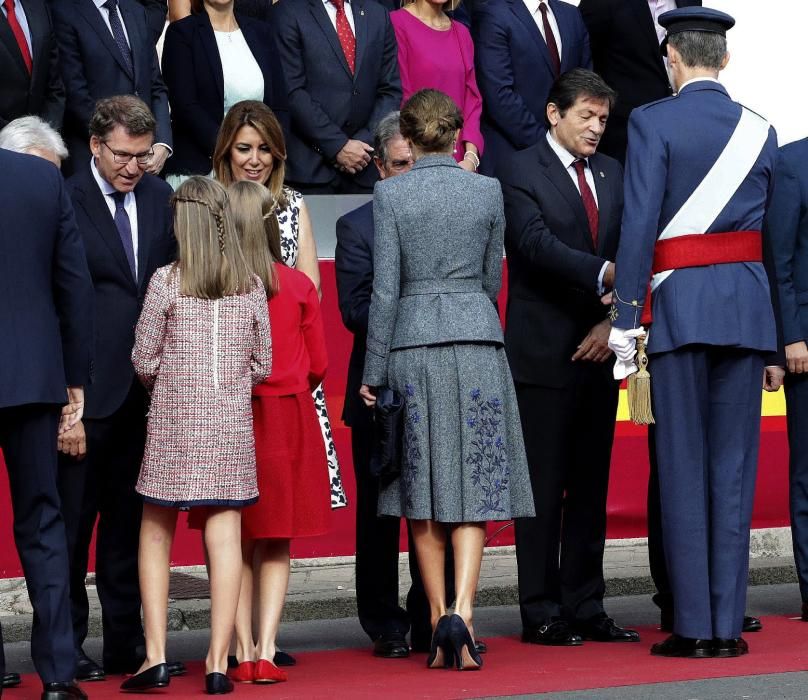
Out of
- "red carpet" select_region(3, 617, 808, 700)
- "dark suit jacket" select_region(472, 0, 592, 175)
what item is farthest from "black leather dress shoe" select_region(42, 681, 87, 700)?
"dark suit jacket" select_region(472, 0, 592, 175)

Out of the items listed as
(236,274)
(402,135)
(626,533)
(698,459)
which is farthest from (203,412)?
(626,533)

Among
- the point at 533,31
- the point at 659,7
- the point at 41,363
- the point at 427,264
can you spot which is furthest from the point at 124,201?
the point at 659,7

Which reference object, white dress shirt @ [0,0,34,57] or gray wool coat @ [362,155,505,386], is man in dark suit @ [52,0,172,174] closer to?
white dress shirt @ [0,0,34,57]

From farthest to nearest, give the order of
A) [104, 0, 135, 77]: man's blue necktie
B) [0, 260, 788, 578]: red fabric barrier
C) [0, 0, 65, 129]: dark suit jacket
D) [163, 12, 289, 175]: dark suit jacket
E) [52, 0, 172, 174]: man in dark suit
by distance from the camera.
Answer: [163, 12, 289, 175]: dark suit jacket
[0, 260, 788, 578]: red fabric barrier
[104, 0, 135, 77]: man's blue necktie
[52, 0, 172, 174]: man in dark suit
[0, 0, 65, 129]: dark suit jacket

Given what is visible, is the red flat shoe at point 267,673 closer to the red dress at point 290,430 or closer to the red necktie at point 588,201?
Answer: the red dress at point 290,430

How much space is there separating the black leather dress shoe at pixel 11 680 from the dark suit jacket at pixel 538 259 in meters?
2.18

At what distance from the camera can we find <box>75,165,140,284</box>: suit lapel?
250 inches

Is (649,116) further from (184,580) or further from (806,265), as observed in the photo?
(184,580)

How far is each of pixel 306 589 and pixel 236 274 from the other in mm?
2471

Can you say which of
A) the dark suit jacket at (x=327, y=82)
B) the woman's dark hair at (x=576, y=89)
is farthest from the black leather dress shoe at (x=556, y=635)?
the dark suit jacket at (x=327, y=82)

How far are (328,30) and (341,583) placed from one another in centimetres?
266

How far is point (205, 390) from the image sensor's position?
5.96 meters

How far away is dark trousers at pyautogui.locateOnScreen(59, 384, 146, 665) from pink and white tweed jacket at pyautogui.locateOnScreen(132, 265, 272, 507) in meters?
0.41

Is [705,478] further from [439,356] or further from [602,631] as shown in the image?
[439,356]
